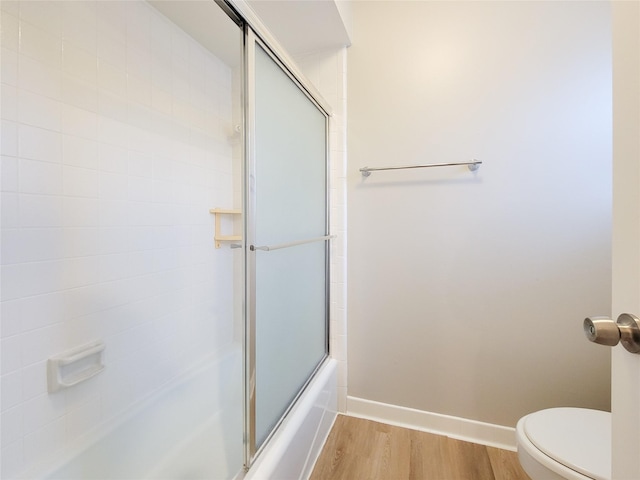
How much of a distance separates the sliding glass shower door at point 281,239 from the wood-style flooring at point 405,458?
1.31 ft

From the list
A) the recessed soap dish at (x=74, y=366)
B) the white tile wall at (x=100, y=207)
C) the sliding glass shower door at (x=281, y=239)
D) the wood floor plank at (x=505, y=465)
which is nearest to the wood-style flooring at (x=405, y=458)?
the wood floor plank at (x=505, y=465)

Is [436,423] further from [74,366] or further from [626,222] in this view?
[74,366]

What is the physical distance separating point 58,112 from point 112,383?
1.17 m

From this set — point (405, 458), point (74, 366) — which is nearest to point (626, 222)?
point (405, 458)

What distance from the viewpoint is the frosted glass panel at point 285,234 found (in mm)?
1099

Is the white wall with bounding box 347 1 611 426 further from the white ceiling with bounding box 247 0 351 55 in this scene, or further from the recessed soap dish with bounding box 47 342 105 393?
the recessed soap dish with bounding box 47 342 105 393

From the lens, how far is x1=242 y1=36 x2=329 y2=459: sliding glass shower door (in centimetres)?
105

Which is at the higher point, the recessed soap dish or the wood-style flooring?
the recessed soap dish

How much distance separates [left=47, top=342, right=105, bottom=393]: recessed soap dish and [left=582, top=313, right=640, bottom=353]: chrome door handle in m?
1.61

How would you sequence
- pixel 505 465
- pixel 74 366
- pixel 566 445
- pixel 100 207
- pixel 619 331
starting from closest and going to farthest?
pixel 619 331 → pixel 566 445 → pixel 74 366 → pixel 100 207 → pixel 505 465

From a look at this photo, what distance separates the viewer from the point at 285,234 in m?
1.27

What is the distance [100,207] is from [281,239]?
82 cm

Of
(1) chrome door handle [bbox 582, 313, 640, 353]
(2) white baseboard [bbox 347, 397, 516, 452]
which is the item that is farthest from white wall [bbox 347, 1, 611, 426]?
(1) chrome door handle [bbox 582, 313, 640, 353]

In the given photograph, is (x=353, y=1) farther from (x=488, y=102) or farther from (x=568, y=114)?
(x=568, y=114)
